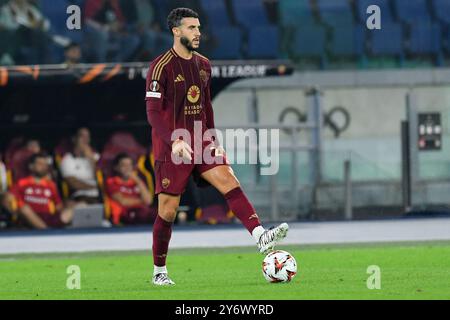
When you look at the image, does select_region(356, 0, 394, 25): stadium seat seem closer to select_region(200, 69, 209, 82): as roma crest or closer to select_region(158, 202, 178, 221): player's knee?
select_region(200, 69, 209, 82): as roma crest

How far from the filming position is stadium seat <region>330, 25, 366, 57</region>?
30.4 m

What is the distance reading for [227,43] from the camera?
2936 centimetres

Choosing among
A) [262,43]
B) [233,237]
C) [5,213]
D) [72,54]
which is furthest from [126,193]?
[262,43]

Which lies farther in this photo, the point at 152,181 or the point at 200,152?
the point at 152,181

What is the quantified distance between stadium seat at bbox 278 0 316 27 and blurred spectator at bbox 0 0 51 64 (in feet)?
17.2

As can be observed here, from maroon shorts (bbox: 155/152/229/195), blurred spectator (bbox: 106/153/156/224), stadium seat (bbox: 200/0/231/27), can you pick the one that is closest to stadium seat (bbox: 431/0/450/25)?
stadium seat (bbox: 200/0/231/27)

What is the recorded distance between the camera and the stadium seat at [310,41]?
30.3m

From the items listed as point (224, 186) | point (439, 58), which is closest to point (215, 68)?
point (439, 58)

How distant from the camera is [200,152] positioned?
1258 centimetres

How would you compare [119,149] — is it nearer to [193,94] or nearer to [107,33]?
[107,33]

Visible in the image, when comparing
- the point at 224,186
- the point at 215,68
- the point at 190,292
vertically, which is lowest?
the point at 190,292

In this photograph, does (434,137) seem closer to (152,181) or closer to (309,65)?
(309,65)

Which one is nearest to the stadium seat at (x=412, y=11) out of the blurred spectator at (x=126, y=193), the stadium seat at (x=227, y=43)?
the stadium seat at (x=227, y=43)

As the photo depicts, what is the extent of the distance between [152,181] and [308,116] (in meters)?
4.60
